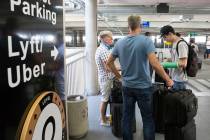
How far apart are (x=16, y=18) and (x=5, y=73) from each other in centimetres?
25

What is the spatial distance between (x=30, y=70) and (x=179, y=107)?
1581mm

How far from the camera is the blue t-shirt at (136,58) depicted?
2154 mm

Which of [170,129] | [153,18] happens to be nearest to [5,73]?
[170,129]

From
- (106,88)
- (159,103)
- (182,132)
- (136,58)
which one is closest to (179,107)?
(182,132)

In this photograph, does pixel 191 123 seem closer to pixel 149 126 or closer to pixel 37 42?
pixel 149 126

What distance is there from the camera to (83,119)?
2938 mm

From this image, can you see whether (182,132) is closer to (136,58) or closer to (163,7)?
(136,58)

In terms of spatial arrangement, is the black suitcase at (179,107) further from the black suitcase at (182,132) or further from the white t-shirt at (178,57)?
the white t-shirt at (178,57)

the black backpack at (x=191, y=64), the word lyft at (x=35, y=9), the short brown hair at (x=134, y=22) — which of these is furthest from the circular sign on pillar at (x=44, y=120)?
the black backpack at (x=191, y=64)

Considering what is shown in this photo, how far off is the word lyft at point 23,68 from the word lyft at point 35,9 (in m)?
0.14

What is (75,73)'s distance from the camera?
14.1 ft

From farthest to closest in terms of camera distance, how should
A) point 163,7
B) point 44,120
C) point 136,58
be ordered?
1. point 163,7
2. point 136,58
3. point 44,120

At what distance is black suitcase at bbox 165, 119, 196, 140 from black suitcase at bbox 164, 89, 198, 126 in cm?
6

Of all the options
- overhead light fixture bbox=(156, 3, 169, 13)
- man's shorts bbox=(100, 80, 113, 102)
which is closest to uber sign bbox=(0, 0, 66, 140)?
man's shorts bbox=(100, 80, 113, 102)
